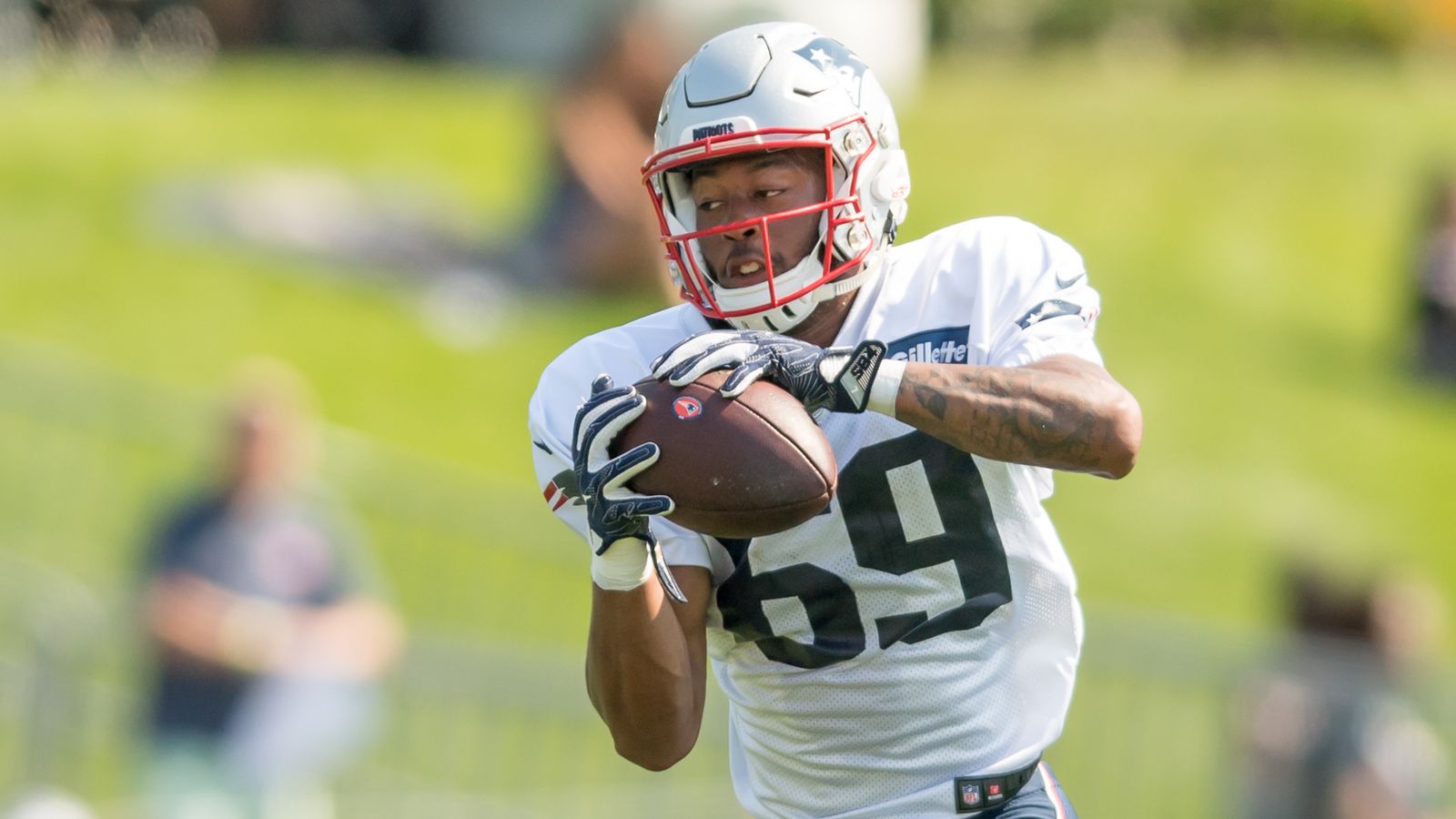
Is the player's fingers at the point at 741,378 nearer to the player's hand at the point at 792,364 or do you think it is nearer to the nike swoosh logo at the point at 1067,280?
the player's hand at the point at 792,364

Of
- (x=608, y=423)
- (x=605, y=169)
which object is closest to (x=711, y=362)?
(x=608, y=423)

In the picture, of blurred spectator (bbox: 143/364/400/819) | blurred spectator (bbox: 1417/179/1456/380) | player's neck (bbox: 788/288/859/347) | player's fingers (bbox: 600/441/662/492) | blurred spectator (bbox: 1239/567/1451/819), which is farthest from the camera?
blurred spectator (bbox: 1417/179/1456/380)

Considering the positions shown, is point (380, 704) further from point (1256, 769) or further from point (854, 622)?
point (854, 622)

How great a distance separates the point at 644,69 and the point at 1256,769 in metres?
8.09

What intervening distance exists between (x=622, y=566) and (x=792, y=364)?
1.57 ft

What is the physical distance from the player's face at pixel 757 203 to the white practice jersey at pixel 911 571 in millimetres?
192

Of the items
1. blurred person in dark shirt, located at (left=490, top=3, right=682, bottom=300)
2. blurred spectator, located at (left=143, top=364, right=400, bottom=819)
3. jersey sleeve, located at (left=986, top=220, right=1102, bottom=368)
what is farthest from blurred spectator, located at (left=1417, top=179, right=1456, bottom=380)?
jersey sleeve, located at (left=986, top=220, right=1102, bottom=368)

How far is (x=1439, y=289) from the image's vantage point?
569 inches

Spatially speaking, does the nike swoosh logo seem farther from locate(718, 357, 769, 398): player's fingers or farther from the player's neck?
locate(718, 357, 769, 398): player's fingers

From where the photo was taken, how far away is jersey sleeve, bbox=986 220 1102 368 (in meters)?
3.50

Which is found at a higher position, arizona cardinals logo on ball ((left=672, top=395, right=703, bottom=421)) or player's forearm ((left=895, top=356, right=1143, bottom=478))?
arizona cardinals logo on ball ((left=672, top=395, right=703, bottom=421))

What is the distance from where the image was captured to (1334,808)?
7863 millimetres

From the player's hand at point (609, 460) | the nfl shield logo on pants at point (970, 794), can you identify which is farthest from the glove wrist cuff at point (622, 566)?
the nfl shield logo on pants at point (970, 794)

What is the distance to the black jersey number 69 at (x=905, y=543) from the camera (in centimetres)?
361
